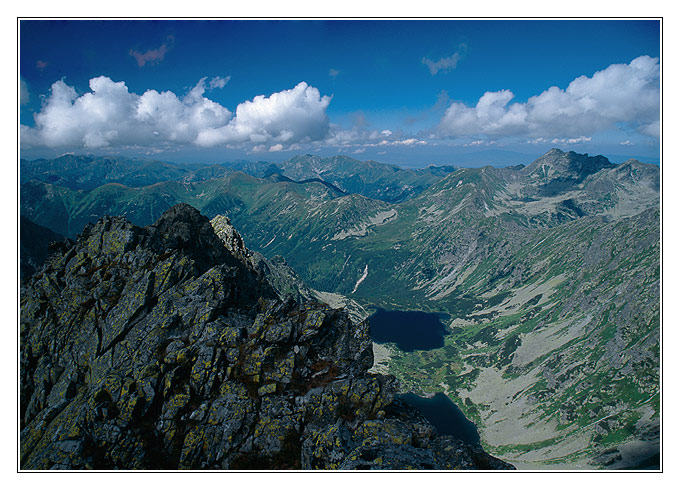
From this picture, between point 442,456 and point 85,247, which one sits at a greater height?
point 85,247

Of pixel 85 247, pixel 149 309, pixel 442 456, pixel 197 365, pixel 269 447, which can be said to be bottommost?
pixel 269 447

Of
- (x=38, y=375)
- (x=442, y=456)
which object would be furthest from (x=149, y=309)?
(x=442, y=456)

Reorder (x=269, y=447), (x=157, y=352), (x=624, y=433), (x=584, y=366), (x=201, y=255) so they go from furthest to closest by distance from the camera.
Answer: (x=584, y=366) → (x=624, y=433) → (x=201, y=255) → (x=157, y=352) → (x=269, y=447)

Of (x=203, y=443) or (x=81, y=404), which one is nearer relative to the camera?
(x=203, y=443)

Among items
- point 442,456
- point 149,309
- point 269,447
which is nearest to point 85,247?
point 149,309

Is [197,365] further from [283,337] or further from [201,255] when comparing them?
[201,255]

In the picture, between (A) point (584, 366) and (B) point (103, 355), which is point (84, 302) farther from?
(A) point (584, 366)

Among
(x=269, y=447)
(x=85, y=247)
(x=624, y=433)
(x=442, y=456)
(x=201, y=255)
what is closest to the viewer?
(x=442, y=456)
